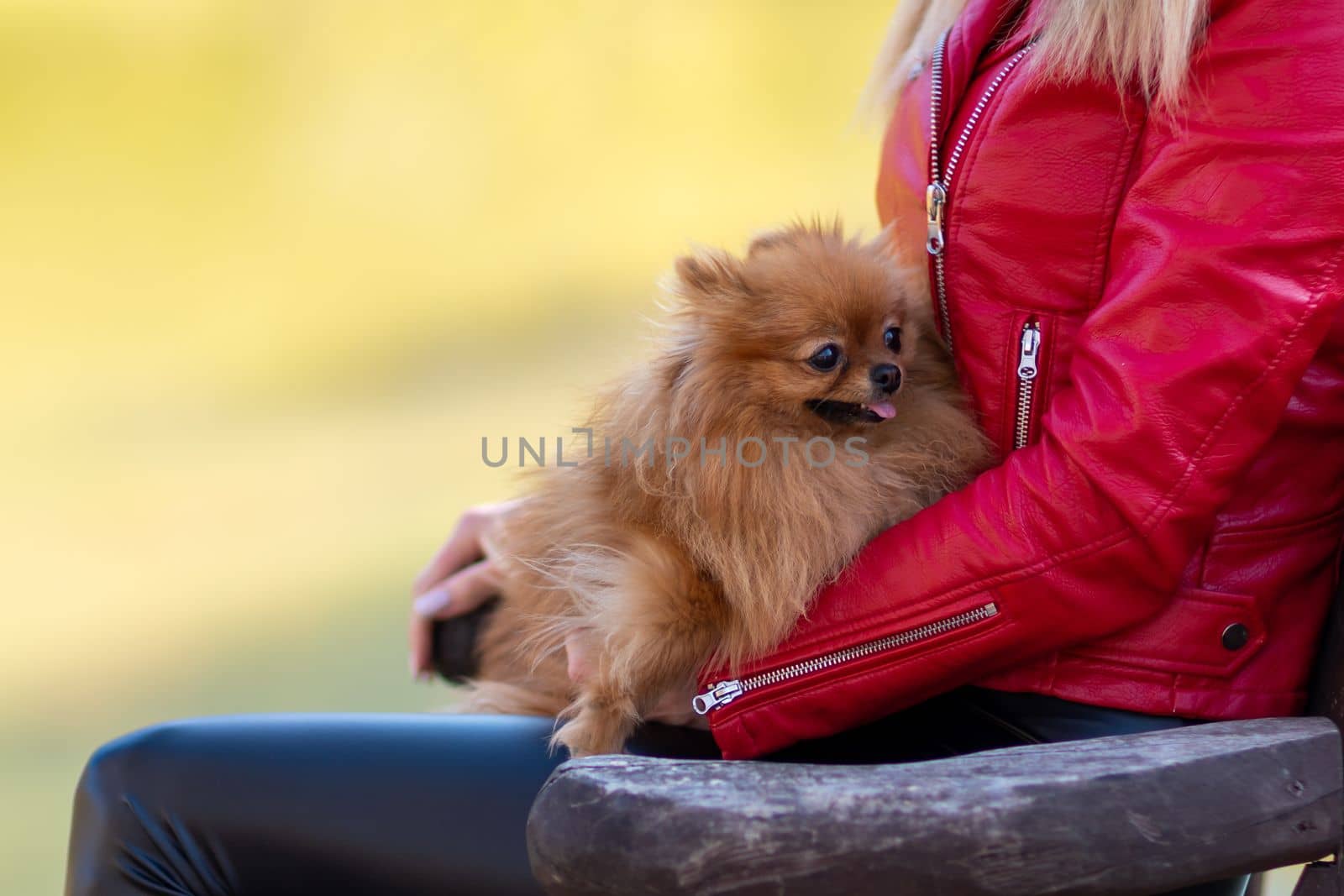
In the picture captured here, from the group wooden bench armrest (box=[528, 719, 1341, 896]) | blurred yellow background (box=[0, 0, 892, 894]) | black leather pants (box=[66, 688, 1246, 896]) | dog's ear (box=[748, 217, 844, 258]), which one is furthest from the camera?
blurred yellow background (box=[0, 0, 892, 894])

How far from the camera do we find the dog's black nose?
116 centimetres

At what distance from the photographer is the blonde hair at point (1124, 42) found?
932mm

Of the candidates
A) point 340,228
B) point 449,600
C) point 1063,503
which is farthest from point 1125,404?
point 340,228

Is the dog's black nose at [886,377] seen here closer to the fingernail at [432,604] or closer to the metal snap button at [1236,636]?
the metal snap button at [1236,636]

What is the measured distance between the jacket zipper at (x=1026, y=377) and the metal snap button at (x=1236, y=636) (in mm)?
240

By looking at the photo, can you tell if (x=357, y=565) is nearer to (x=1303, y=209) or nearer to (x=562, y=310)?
(x=562, y=310)

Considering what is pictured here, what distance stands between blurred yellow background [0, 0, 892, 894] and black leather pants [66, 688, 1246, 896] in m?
1.98

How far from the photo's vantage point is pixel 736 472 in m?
1.16

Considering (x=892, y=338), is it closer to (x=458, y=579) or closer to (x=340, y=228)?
(x=458, y=579)

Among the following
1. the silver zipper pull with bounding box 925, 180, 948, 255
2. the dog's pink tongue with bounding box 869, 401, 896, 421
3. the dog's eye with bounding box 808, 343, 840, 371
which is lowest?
the dog's pink tongue with bounding box 869, 401, 896, 421

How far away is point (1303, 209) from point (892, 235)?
1.62ft

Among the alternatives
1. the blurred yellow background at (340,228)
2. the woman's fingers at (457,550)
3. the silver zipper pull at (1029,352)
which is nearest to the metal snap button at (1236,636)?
the silver zipper pull at (1029,352)

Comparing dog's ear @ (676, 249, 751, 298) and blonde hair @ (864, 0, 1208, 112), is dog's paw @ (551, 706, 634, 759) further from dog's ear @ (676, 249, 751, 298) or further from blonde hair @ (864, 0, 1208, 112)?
blonde hair @ (864, 0, 1208, 112)

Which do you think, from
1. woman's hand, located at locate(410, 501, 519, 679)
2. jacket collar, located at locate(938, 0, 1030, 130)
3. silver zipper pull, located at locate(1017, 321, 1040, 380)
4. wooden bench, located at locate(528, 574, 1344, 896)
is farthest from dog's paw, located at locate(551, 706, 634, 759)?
jacket collar, located at locate(938, 0, 1030, 130)
